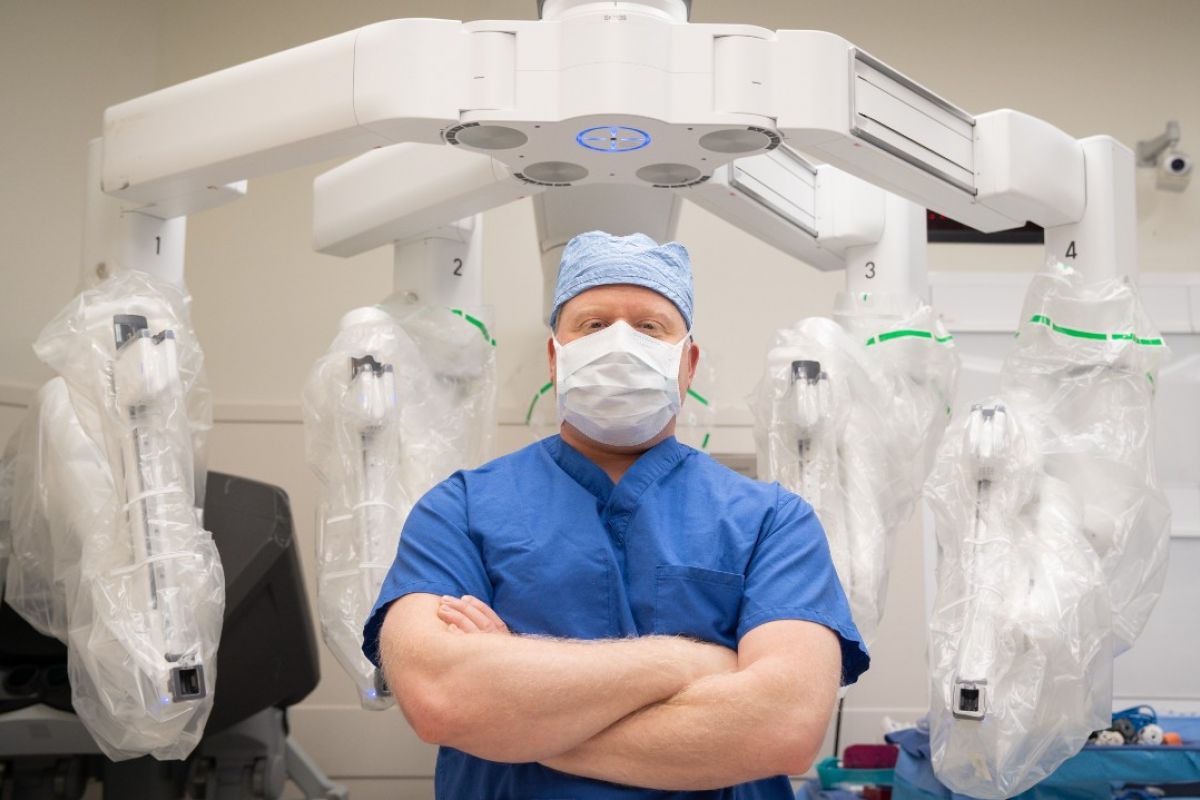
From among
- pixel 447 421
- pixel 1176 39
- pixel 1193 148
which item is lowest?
pixel 447 421

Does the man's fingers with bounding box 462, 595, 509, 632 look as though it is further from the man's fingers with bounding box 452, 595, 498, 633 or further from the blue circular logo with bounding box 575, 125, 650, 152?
the blue circular logo with bounding box 575, 125, 650, 152

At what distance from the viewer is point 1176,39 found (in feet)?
14.0

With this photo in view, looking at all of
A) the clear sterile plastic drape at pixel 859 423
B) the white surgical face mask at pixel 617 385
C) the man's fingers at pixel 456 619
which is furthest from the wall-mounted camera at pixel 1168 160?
the man's fingers at pixel 456 619

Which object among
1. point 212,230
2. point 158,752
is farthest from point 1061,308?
point 212,230

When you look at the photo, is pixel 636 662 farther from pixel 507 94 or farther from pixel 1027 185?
pixel 1027 185

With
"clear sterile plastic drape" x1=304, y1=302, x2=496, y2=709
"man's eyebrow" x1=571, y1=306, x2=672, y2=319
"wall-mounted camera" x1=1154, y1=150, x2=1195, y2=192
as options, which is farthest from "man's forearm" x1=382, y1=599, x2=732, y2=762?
"wall-mounted camera" x1=1154, y1=150, x2=1195, y2=192

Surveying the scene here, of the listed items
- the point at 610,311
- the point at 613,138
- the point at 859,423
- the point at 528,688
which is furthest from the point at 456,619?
the point at 859,423

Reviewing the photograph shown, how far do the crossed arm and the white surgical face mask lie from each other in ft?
1.00

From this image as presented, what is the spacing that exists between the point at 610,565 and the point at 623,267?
37 cm

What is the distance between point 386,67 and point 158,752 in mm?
1100

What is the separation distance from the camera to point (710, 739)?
4.04 feet

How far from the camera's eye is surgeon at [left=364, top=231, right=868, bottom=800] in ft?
4.08

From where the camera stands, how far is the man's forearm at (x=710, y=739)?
4.05 feet

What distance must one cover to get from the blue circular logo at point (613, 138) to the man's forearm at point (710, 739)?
862 mm
